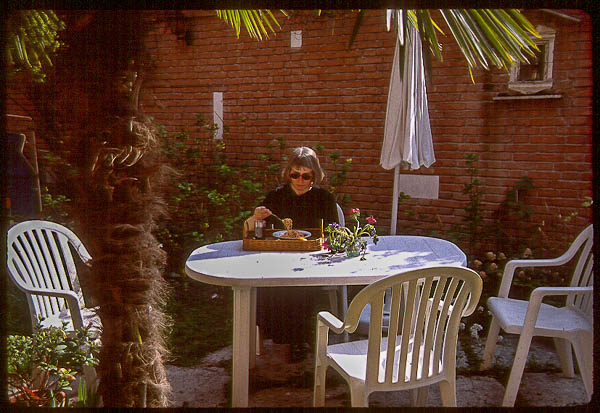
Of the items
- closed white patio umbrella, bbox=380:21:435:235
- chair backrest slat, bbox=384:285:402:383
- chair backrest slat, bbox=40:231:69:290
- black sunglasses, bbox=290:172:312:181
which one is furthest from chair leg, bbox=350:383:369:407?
closed white patio umbrella, bbox=380:21:435:235

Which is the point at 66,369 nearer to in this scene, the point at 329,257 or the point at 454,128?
the point at 329,257

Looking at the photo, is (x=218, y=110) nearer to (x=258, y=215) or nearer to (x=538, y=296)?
(x=258, y=215)

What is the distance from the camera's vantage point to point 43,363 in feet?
7.45

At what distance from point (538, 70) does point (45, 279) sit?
4.41 m

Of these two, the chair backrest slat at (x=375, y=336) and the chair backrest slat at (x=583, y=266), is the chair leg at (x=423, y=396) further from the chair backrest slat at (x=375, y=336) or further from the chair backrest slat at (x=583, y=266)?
the chair backrest slat at (x=583, y=266)

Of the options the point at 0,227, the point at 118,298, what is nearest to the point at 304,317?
the point at 118,298

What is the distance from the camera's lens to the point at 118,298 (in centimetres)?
198

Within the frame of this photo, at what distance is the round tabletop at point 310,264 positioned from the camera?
8.24ft

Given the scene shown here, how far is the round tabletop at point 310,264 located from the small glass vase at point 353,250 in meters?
0.04

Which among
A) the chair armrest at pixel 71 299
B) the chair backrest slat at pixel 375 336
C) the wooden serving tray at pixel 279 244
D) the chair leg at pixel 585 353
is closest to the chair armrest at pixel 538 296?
the chair leg at pixel 585 353

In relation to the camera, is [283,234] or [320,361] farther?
[283,234]

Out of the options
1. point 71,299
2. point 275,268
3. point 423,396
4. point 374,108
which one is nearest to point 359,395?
point 423,396

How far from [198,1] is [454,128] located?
146 inches

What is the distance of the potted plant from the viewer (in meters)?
2.26
